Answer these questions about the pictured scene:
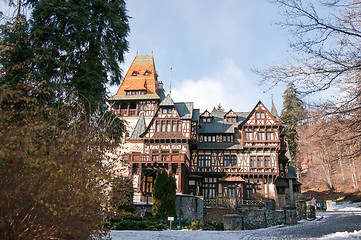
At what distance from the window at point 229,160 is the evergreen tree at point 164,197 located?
11.6m

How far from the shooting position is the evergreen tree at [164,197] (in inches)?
817

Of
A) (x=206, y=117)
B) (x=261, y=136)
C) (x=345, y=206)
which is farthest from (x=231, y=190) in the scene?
(x=345, y=206)

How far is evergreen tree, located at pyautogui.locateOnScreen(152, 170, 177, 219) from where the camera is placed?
2075 cm

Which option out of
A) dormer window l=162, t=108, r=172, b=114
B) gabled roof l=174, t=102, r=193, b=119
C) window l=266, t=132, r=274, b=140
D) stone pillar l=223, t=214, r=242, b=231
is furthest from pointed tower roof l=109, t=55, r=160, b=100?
stone pillar l=223, t=214, r=242, b=231

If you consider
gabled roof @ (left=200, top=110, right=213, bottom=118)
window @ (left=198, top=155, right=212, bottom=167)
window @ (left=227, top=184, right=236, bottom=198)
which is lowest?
window @ (left=227, top=184, right=236, bottom=198)

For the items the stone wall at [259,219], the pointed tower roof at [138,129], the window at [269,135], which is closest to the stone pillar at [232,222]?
the stone wall at [259,219]

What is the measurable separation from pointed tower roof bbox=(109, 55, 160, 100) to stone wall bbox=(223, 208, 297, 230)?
879 inches

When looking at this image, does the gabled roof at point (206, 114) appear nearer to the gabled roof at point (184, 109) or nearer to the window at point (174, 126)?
the gabled roof at point (184, 109)

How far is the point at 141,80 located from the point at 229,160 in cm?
1798

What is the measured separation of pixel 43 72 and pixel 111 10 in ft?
17.9

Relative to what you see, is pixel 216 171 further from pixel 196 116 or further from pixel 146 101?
pixel 146 101

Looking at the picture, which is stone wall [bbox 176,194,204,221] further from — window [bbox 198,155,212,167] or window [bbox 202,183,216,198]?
window [bbox 198,155,212,167]

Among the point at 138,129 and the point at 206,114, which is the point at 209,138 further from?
the point at 138,129

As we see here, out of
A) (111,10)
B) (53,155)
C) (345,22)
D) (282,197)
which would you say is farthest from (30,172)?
(282,197)
